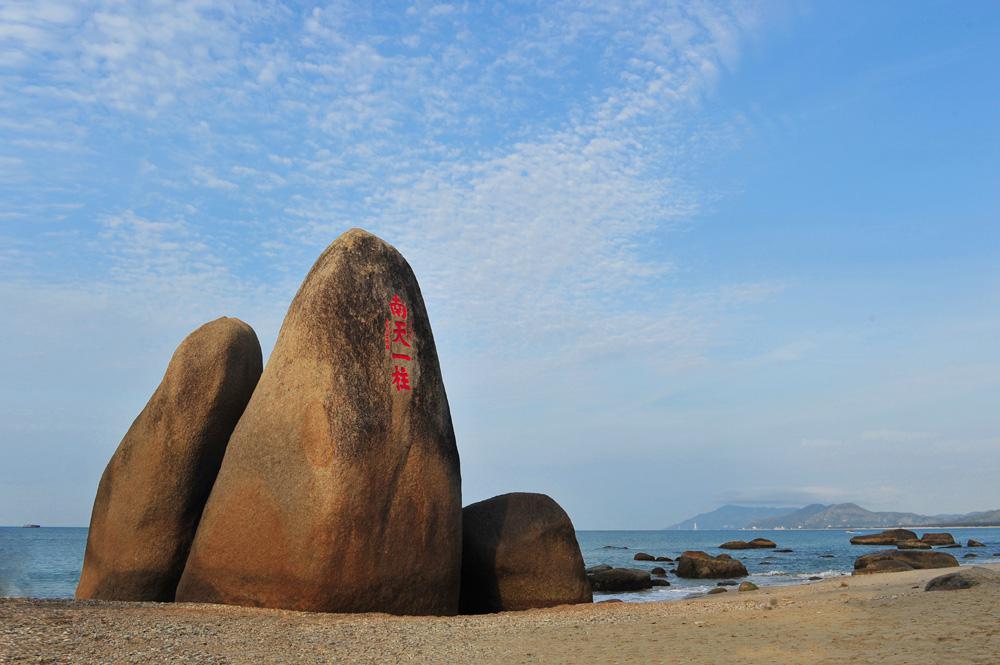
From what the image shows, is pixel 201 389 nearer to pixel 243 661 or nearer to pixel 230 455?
pixel 230 455

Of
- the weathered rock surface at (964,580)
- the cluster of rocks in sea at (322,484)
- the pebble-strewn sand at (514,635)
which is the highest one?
the cluster of rocks in sea at (322,484)

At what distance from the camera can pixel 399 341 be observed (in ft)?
40.5

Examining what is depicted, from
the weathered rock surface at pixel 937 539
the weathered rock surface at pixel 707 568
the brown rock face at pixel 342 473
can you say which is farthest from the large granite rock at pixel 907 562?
the weathered rock surface at pixel 937 539

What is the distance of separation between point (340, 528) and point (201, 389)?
12.9ft

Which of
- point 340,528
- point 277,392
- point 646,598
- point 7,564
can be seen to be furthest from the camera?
point 646,598

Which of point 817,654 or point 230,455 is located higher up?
point 230,455

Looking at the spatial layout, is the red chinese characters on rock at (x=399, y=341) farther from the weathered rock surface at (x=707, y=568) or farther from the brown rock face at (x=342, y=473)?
the weathered rock surface at (x=707, y=568)

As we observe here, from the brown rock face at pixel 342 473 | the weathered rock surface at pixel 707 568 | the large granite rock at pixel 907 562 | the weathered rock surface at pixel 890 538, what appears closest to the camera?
the brown rock face at pixel 342 473

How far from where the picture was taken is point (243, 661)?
7.72m

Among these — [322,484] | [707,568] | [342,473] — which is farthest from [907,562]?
[322,484]

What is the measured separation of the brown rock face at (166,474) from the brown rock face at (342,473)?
1.31 meters

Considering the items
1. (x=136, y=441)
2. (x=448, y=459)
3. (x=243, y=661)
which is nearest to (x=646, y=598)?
(x=448, y=459)

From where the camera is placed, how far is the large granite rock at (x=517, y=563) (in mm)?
13805

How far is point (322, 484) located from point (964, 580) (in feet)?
30.8
